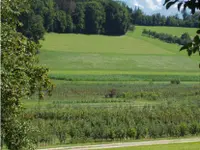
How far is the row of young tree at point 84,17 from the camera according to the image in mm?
119812

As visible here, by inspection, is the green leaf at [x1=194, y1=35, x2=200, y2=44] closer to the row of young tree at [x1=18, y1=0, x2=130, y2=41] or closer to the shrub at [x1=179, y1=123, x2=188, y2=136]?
the shrub at [x1=179, y1=123, x2=188, y2=136]

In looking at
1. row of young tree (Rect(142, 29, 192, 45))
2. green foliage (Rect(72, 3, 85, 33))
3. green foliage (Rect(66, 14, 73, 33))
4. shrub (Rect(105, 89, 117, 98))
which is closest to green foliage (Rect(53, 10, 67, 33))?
green foliage (Rect(66, 14, 73, 33))

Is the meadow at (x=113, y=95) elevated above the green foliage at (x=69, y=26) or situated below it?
below

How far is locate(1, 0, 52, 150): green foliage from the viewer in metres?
12.1

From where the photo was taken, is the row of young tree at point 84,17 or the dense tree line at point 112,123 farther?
the row of young tree at point 84,17

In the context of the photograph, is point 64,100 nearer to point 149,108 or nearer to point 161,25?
point 149,108

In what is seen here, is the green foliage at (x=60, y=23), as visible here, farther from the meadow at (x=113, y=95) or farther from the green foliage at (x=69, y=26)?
the meadow at (x=113, y=95)

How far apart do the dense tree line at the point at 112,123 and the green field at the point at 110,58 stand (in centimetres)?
3414

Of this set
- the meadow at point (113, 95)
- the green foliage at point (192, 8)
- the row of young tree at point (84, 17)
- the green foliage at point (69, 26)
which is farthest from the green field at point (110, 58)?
the green foliage at point (192, 8)

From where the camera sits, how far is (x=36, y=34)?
284 ft

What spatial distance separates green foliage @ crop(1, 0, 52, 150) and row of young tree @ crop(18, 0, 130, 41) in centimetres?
10036

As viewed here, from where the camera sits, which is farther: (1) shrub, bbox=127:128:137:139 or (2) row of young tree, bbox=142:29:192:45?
(2) row of young tree, bbox=142:29:192:45

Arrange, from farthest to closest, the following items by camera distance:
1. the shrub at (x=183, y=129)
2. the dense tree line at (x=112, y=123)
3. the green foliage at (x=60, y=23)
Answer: the green foliage at (x=60, y=23) → the shrub at (x=183, y=129) → the dense tree line at (x=112, y=123)

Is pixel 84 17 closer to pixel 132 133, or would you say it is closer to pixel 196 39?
pixel 132 133
